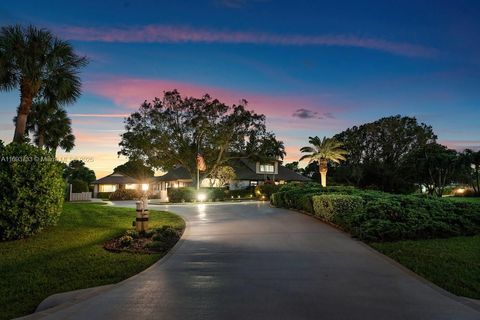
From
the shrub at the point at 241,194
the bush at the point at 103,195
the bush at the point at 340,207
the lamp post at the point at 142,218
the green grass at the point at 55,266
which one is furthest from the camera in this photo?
the bush at the point at 103,195

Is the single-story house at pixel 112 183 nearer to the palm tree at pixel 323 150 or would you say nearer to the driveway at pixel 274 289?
the palm tree at pixel 323 150

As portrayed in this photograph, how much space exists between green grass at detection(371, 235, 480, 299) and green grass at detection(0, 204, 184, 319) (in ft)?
19.1

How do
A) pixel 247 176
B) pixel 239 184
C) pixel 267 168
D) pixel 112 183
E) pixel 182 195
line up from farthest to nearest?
1. pixel 112 183
2. pixel 267 168
3. pixel 239 184
4. pixel 247 176
5. pixel 182 195

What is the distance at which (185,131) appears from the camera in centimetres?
4391

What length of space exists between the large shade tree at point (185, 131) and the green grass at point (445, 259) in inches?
1340

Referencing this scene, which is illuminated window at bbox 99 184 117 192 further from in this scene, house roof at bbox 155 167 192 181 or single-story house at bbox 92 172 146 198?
house roof at bbox 155 167 192 181

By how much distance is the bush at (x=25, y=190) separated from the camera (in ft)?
34.6

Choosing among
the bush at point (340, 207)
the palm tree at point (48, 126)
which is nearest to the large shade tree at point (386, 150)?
the palm tree at point (48, 126)

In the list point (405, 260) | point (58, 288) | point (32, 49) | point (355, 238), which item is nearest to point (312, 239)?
point (355, 238)

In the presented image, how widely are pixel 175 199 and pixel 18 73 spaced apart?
24.2 metres

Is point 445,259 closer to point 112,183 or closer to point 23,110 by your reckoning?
point 23,110

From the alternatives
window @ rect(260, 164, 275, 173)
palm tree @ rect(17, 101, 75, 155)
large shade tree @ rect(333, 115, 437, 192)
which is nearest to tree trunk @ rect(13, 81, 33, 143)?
palm tree @ rect(17, 101, 75, 155)

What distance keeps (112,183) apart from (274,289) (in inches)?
2170

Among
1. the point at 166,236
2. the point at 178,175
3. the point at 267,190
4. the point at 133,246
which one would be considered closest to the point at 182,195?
the point at 267,190
